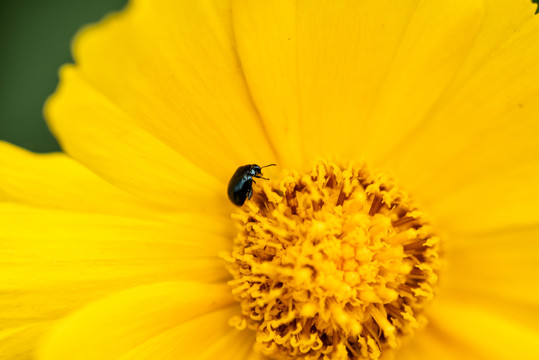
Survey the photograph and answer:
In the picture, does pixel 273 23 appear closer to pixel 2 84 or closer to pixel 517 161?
pixel 517 161

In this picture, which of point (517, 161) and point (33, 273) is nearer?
point (33, 273)

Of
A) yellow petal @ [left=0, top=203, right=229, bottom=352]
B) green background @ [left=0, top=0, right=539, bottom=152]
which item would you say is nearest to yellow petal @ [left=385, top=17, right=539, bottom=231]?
yellow petal @ [left=0, top=203, right=229, bottom=352]

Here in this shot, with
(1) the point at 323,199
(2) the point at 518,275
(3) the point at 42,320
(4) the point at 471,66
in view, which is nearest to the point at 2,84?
(3) the point at 42,320

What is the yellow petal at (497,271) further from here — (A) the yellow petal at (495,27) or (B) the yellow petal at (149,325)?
(B) the yellow petal at (149,325)

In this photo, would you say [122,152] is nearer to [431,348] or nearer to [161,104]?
[161,104]

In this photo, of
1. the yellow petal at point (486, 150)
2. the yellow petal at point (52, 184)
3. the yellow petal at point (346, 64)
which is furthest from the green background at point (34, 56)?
the yellow petal at point (486, 150)
